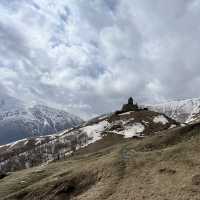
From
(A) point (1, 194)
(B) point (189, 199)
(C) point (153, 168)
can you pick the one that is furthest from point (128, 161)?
(A) point (1, 194)

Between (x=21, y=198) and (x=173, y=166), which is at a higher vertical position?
(x=173, y=166)

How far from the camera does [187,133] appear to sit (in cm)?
5516

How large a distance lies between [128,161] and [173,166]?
6639 mm

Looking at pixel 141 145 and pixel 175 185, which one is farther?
pixel 141 145

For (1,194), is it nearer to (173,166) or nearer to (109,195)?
(109,195)

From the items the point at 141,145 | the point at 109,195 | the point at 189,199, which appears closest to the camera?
the point at 189,199

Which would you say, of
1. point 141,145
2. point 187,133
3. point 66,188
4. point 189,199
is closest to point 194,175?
point 189,199

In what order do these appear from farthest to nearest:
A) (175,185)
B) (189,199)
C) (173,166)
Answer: (173,166)
(175,185)
(189,199)

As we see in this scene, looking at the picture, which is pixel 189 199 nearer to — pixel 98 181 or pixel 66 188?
pixel 98 181

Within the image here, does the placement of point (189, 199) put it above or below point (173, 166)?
below

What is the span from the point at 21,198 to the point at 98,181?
12.1 metres

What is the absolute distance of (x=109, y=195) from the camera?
35.5 m

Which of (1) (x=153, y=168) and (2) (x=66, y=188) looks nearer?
(1) (x=153, y=168)

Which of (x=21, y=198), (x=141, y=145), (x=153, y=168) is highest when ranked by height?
(x=141, y=145)
